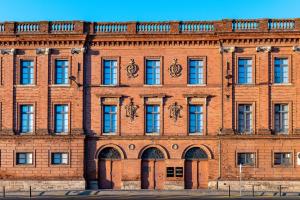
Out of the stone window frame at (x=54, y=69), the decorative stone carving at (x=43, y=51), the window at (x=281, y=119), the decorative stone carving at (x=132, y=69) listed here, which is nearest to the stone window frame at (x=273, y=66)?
the window at (x=281, y=119)

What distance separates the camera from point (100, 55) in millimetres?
47188

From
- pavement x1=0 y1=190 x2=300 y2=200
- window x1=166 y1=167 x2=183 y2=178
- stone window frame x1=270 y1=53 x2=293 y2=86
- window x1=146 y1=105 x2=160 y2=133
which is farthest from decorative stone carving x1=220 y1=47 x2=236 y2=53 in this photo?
→ pavement x1=0 y1=190 x2=300 y2=200

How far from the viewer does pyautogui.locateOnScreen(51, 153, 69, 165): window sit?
46312mm

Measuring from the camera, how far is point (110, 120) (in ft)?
154

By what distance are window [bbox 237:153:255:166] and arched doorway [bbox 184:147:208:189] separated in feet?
8.05

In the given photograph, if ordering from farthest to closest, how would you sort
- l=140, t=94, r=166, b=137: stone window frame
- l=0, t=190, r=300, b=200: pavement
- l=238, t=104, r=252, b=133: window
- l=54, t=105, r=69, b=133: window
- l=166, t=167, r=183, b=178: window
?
l=54, t=105, r=69, b=133: window, l=140, t=94, r=166, b=137: stone window frame, l=166, t=167, r=183, b=178: window, l=238, t=104, r=252, b=133: window, l=0, t=190, r=300, b=200: pavement

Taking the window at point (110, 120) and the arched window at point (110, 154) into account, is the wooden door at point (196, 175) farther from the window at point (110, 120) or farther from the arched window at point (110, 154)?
the window at point (110, 120)

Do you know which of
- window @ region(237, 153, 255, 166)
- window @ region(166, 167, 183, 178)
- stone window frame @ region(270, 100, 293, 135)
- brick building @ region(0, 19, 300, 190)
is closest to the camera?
window @ region(237, 153, 255, 166)

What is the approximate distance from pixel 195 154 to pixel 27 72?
14.0m

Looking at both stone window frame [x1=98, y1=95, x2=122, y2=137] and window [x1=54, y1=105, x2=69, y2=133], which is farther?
window [x1=54, y1=105, x2=69, y2=133]

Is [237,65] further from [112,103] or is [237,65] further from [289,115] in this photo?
[112,103]

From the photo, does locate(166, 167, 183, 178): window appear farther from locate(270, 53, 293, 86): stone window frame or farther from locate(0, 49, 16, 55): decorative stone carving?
locate(0, 49, 16, 55): decorative stone carving

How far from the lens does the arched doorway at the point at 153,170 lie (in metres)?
46.5

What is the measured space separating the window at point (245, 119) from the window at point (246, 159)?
70.4 inches
